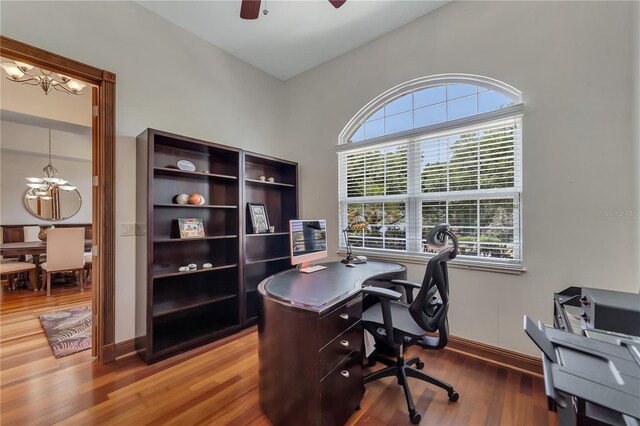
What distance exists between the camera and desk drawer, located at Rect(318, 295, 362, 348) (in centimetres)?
136

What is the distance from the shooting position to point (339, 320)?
1.50 meters

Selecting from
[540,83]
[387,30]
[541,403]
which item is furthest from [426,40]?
[541,403]

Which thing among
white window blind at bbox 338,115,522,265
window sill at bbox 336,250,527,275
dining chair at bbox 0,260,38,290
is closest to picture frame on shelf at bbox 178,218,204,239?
white window blind at bbox 338,115,522,265

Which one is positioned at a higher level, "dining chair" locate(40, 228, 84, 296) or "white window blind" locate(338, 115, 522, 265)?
"white window blind" locate(338, 115, 522, 265)

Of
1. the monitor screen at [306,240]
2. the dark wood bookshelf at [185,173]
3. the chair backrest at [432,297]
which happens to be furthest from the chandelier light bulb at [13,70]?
the chair backrest at [432,297]

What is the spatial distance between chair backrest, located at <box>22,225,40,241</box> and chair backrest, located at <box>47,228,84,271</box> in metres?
1.90

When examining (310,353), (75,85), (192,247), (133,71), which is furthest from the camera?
(75,85)

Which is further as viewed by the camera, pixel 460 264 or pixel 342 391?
pixel 460 264

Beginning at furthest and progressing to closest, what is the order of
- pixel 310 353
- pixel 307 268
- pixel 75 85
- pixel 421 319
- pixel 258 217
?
1. pixel 258 217
2. pixel 75 85
3. pixel 307 268
4. pixel 421 319
5. pixel 310 353

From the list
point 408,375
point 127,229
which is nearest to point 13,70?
point 127,229

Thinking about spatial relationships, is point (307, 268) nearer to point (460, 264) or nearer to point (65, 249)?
point (460, 264)

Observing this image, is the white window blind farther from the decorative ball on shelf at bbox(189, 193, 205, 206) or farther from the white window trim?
the decorative ball on shelf at bbox(189, 193, 205, 206)

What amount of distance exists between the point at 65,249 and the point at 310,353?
499cm

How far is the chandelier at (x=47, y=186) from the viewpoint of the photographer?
17.0 feet
